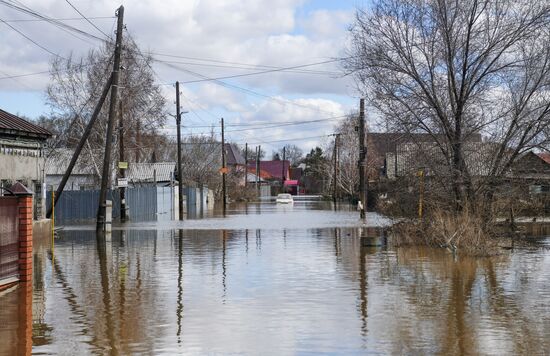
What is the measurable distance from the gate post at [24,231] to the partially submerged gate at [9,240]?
0.36 feet

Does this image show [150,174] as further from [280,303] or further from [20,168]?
[280,303]

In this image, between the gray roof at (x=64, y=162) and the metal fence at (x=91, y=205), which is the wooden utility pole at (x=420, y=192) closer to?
the metal fence at (x=91, y=205)

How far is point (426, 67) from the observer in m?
25.0

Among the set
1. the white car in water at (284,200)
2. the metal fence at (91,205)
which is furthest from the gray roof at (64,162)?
the white car in water at (284,200)

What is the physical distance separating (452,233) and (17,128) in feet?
52.0

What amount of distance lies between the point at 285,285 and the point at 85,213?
109ft

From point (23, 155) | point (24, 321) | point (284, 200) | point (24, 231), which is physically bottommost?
point (24, 321)

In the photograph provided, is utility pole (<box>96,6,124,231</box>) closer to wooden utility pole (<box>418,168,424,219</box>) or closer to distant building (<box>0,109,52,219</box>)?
distant building (<box>0,109,52,219</box>)

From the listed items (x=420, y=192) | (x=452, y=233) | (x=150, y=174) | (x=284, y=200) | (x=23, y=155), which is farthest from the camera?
(x=284, y=200)

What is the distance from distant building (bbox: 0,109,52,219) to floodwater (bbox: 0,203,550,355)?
6.26 meters

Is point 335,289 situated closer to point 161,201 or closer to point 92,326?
point 92,326

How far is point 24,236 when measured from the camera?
1525cm

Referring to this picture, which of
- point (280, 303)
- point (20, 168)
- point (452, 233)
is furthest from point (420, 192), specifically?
point (20, 168)

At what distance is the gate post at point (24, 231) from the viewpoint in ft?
50.1
